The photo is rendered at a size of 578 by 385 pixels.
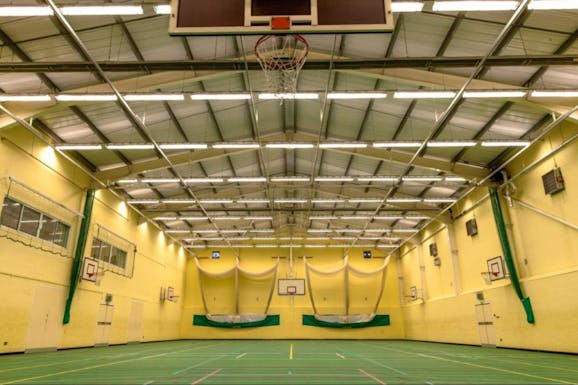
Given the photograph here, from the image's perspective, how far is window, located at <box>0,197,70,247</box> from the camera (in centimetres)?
1299

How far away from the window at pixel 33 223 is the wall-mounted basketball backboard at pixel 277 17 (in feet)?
35.1

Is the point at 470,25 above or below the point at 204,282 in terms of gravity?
above

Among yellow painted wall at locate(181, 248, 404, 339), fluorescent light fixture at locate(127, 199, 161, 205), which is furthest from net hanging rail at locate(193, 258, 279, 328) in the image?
fluorescent light fixture at locate(127, 199, 161, 205)

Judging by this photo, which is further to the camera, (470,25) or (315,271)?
(315,271)

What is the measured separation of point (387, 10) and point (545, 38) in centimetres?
728

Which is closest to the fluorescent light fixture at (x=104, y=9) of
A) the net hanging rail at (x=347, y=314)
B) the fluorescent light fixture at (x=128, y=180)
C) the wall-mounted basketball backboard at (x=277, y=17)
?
the wall-mounted basketball backboard at (x=277, y=17)

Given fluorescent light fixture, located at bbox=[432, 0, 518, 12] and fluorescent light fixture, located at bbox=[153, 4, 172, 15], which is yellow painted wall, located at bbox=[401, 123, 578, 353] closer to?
fluorescent light fixture, located at bbox=[432, 0, 518, 12]

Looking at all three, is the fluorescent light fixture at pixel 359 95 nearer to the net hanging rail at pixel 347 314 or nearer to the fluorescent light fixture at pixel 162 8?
the fluorescent light fixture at pixel 162 8

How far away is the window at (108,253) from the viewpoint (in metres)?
18.5

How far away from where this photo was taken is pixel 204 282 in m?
32.6

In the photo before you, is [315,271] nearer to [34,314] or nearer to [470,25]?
[34,314]

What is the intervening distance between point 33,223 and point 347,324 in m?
24.0

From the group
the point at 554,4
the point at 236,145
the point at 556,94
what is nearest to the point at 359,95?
the point at 554,4

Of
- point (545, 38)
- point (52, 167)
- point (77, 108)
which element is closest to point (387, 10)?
point (545, 38)
